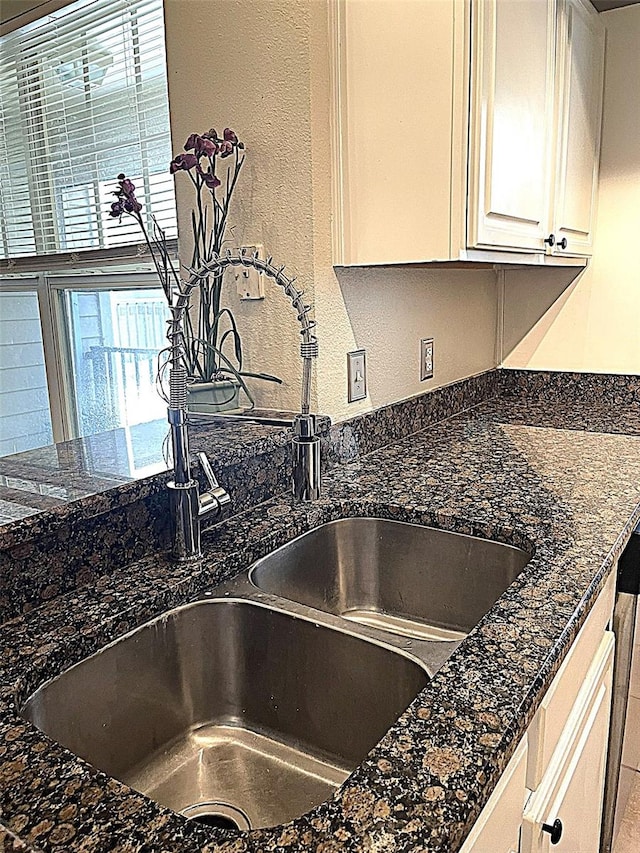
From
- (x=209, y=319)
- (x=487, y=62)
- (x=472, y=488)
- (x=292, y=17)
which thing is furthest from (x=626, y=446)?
(x=292, y=17)

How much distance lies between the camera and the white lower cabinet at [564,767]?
2.52 ft

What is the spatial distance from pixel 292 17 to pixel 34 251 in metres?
1.75

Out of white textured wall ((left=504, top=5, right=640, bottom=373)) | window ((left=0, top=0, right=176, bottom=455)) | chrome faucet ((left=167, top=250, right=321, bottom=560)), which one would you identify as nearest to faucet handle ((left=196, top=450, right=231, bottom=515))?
chrome faucet ((left=167, top=250, right=321, bottom=560))

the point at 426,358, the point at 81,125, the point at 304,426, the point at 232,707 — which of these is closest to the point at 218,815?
the point at 232,707

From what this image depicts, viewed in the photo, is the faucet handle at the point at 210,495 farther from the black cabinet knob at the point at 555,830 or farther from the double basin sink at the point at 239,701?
the black cabinet knob at the point at 555,830

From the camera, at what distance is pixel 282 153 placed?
144 centimetres

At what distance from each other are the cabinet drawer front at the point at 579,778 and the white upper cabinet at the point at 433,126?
2.80ft

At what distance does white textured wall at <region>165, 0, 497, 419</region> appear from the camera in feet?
4.58

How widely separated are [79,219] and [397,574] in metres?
1.90

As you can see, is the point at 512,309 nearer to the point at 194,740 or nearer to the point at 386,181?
the point at 386,181

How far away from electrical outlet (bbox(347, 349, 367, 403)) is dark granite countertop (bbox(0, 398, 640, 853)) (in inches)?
6.6

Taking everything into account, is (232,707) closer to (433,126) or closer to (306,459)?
(306,459)

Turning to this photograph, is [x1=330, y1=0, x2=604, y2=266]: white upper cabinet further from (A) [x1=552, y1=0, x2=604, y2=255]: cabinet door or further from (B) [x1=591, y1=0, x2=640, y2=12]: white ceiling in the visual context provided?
(B) [x1=591, y1=0, x2=640, y2=12]: white ceiling

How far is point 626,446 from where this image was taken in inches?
70.5
